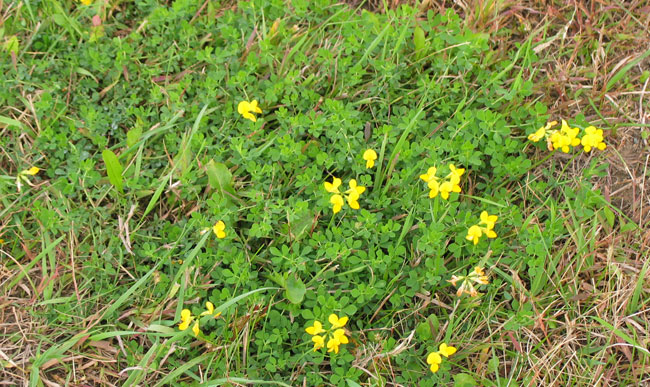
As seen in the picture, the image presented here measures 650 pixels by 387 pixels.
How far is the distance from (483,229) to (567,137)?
0.70m

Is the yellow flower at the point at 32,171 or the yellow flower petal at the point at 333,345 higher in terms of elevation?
the yellow flower at the point at 32,171

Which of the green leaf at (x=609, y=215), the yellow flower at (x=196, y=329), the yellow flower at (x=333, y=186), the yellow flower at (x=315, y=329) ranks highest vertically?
the yellow flower at (x=333, y=186)

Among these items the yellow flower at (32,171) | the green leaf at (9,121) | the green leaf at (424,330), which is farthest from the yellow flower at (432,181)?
the green leaf at (9,121)

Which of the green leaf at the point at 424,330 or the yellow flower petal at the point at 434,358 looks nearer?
the yellow flower petal at the point at 434,358

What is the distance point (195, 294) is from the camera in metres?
2.82

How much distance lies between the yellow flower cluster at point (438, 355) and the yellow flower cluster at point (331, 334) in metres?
0.39

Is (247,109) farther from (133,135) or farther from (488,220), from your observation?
(488,220)

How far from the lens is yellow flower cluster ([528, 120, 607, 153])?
3.04 metres

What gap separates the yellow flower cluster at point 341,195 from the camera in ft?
9.24

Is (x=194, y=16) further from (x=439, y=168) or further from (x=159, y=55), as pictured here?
(x=439, y=168)

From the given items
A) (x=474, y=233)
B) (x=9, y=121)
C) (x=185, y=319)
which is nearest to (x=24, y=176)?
(x=9, y=121)

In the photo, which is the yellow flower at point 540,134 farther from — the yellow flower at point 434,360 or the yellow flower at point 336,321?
the yellow flower at point 336,321

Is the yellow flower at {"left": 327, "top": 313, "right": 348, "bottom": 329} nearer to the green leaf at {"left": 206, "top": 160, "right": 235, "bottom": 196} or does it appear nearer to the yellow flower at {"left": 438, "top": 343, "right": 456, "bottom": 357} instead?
the yellow flower at {"left": 438, "top": 343, "right": 456, "bottom": 357}

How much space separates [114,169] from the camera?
3.04 meters
